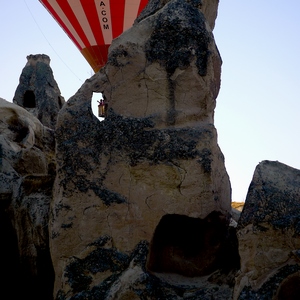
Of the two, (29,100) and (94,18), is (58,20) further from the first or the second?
(29,100)

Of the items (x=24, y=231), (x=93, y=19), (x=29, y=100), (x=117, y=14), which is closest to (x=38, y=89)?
(x=29, y=100)

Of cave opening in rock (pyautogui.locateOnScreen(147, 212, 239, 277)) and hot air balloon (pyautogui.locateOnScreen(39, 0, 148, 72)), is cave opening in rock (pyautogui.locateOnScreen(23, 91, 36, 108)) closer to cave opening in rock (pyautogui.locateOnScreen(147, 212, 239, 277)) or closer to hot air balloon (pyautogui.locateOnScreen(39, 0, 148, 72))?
hot air balloon (pyautogui.locateOnScreen(39, 0, 148, 72))

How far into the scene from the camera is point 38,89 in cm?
968

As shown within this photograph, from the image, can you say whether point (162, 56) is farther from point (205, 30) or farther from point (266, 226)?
point (266, 226)

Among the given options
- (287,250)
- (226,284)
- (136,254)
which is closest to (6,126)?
(136,254)

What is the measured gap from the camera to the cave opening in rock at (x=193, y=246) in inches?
127

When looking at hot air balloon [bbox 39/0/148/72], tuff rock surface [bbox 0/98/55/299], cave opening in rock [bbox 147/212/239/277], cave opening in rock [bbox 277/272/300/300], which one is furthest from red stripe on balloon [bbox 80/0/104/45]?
cave opening in rock [bbox 277/272/300/300]

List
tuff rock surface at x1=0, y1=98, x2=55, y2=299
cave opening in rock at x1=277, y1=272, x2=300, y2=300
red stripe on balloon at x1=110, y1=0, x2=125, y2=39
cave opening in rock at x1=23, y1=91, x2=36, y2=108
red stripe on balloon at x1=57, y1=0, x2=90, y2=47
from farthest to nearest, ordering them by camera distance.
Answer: red stripe on balloon at x1=110, y1=0, x2=125, y2=39
red stripe on balloon at x1=57, y1=0, x2=90, y2=47
cave opening in rock at x1=23, y1=91, x2=36, y2=108
tuff rock surface at x1=0, y1=98, x2=55, y2=299
cave opening in rock at x1=277, y1=272, x2=300, y2=300

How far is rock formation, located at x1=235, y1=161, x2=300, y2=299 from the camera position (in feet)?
8.68

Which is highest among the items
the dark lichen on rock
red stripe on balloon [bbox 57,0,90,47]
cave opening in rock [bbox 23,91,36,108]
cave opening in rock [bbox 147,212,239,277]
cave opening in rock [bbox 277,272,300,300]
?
red stripe on balloon [bbox 57,0,90,47]

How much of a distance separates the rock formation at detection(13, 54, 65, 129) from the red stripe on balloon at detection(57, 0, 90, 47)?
104cm

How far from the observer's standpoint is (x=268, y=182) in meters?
2.85

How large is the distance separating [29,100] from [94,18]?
6.34ft

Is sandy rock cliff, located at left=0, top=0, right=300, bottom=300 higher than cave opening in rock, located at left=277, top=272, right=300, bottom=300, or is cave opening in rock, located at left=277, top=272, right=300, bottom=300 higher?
sandy rock cliff, located at left=0, top=0, right=300, bottom=300
